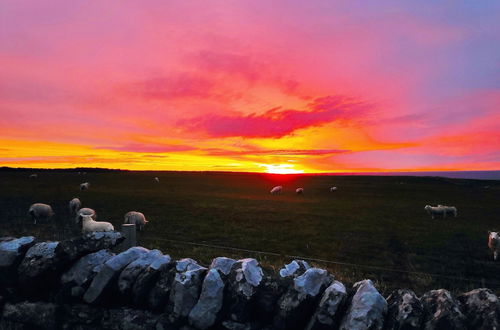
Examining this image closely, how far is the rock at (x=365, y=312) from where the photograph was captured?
12.1 ft

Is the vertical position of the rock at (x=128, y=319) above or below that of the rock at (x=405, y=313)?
below

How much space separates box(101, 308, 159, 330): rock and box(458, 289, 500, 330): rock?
371cm

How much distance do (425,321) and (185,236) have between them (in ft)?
47.2

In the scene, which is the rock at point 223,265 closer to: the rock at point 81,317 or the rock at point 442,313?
the rock at point 81,317

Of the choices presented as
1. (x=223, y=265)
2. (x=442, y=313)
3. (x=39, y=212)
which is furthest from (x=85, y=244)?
(x=39, y=212)

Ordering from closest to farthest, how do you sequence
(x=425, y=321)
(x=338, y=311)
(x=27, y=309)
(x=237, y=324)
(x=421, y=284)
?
(x=425, y=321), (x=338, y=311), (x=237, y=324), (x=27, y=309), (x=421, y=284)

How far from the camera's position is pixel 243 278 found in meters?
4.35

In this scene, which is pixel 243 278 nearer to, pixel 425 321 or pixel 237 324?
pixel 237 324

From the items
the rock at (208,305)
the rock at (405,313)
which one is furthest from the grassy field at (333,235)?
the rock at (208,305)

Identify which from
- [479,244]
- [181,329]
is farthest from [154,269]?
[479,244]

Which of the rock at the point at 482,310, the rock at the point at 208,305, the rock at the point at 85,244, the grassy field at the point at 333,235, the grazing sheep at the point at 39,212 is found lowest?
the grassy field at the point at 333,235

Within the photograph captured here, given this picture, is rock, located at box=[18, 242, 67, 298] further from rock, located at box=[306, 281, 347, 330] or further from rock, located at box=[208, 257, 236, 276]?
rock, located at box=[306, 281, 347, 330]

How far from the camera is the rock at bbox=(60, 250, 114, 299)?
500 centimetres

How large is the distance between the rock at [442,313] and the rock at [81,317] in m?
4.18
